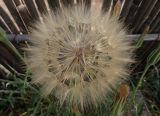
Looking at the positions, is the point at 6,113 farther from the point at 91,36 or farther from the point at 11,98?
the point at 91,36

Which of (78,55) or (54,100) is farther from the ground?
(78,55)

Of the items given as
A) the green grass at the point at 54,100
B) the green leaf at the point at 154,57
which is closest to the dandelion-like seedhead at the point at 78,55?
the green leaf at the point at 154,57

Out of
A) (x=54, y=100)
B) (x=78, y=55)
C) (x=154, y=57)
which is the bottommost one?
(x=54, y=100)

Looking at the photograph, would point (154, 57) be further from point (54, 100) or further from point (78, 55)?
point (54, 100)

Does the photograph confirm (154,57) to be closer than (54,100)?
Yes

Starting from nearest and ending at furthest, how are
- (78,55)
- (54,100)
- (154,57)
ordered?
(78,55)
(154,57)
(54,100)

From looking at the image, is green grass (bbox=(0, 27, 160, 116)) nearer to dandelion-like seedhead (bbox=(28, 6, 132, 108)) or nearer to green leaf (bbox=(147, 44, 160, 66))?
green leaf (bbox=(147, 44, 160, 66))

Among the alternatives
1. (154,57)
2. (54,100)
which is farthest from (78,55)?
(54,100)

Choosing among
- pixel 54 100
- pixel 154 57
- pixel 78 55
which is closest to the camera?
pixel 78 55

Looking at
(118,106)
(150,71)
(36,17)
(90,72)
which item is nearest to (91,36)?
(90,72)

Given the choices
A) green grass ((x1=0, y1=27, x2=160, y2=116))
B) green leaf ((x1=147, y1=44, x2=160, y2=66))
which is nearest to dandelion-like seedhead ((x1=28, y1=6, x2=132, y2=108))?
green leaf ((x1=147, y1=44, x2=160, y2=66))
